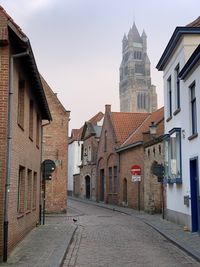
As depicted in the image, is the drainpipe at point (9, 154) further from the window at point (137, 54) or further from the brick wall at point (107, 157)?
the window at point (137, 54)

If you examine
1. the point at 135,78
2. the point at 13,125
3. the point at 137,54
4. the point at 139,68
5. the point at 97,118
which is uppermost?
the point at 137,54

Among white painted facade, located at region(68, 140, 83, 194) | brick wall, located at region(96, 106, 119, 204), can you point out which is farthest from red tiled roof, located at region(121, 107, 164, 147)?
white painted facade, located at region(68, 140, 83, 194)

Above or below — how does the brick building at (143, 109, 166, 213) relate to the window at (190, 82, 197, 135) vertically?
below

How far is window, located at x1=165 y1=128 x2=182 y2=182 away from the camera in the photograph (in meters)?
18.5

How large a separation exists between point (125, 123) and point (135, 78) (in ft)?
283

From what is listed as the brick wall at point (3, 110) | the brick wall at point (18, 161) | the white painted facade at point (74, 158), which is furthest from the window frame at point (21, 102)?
the white painted facade at point (74, 158)

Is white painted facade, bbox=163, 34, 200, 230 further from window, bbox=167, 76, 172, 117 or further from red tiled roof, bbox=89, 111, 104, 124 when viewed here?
red tiled roof, bbox=89, 111, 104, 124

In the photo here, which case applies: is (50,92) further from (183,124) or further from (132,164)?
(183,124)

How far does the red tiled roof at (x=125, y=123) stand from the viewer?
39219mm

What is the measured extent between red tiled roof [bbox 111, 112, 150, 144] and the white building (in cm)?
1770

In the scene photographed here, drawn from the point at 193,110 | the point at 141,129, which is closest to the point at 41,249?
the point at 193,110

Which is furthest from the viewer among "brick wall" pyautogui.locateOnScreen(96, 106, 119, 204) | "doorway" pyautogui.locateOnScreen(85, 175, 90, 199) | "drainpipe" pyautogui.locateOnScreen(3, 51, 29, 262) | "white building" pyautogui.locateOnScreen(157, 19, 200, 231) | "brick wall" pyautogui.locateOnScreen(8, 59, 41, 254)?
"doorway" pyautogui.locateOnScreen(85, 175, 90, 199)

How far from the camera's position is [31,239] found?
14016mm

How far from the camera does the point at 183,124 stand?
58.3 ft
